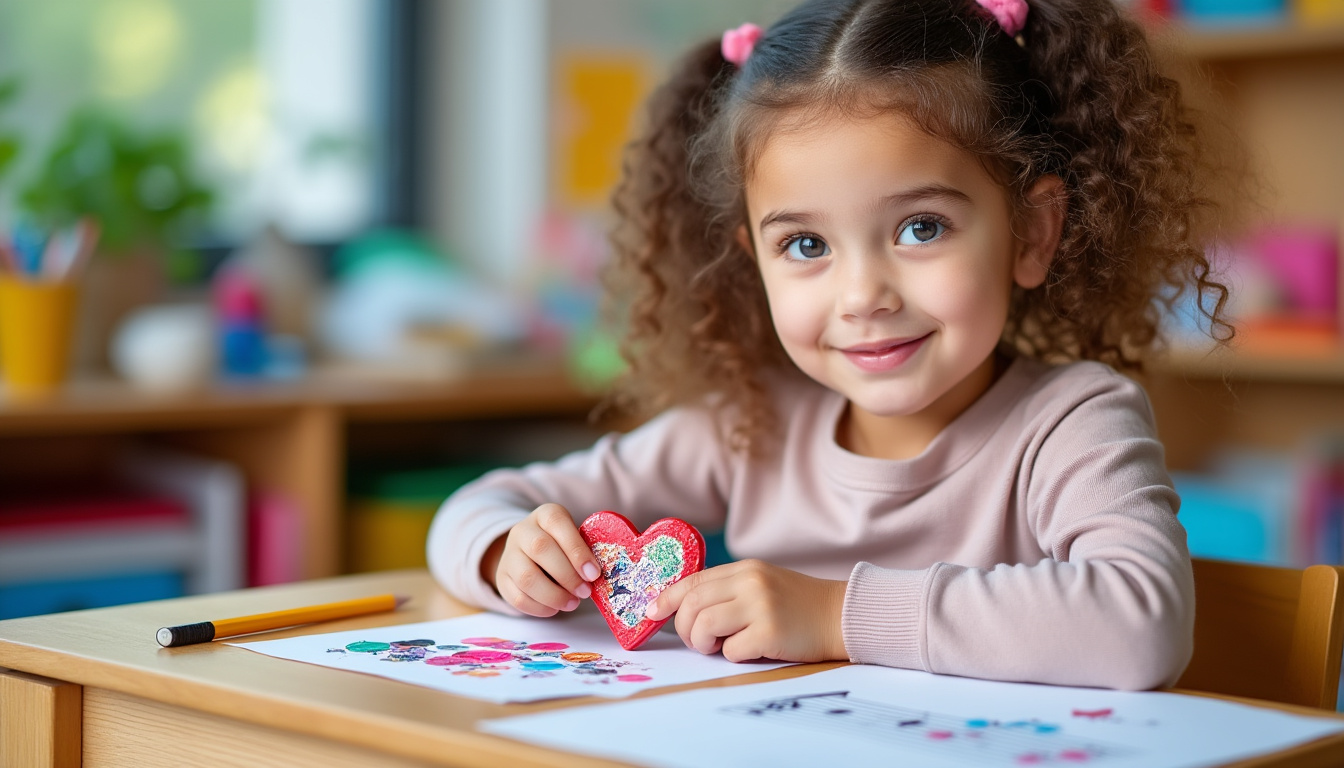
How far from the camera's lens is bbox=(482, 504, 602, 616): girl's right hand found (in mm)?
918

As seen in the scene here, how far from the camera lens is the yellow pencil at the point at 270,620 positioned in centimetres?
83

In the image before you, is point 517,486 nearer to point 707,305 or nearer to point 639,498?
point 639,498

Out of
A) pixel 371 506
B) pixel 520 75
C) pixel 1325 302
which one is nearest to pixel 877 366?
pixel 371 506

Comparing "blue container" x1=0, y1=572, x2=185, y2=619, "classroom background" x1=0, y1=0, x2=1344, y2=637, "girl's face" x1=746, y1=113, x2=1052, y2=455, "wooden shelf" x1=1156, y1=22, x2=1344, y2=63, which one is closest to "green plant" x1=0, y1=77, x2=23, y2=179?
"classroom background" x1=0, y1=0, x2=1344, y2=637

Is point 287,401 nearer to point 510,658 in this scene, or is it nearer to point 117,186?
point 117,186

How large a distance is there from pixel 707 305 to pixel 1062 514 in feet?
1.28

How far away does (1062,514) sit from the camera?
93 centimetres

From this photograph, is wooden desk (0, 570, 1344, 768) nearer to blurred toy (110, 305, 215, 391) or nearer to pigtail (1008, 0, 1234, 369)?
pigtail (1008, 0, 1234, 369)

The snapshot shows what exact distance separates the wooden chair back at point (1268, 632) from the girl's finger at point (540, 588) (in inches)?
16.0

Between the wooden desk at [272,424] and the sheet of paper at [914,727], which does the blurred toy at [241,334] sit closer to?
the wooden desk at [272,424]

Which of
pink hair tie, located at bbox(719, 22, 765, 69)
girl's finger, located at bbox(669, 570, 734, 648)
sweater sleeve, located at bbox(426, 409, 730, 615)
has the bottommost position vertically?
girl's finger, located at bbox(669, 570, 734, 648)

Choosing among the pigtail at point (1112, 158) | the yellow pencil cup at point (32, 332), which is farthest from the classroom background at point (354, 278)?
the pigtail at point (1112, 158)

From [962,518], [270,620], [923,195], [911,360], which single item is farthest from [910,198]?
[270,620]

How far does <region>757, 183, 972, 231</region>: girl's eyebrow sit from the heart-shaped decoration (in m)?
0.23
